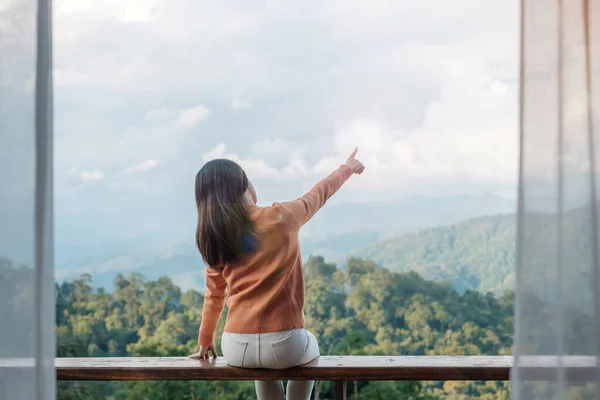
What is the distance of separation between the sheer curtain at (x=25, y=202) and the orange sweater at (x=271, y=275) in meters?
0.57

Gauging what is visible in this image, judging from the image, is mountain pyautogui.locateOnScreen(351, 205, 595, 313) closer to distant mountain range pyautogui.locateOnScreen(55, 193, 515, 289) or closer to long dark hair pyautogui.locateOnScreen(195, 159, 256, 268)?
distant mountain range pyautogui.locateOnScreen(55, 193, 515, 289)

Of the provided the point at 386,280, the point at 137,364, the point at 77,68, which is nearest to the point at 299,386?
the point at 137,364

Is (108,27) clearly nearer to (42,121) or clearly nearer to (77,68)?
(77,68)

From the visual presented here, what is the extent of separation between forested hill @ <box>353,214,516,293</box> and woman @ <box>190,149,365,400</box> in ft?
3.63

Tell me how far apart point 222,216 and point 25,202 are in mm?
573

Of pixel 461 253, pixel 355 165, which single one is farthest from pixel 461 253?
pixel 355 165

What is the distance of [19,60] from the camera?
165 cm

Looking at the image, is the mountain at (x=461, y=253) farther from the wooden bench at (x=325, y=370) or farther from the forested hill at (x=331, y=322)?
the wooden bench at (x=325, y=370)

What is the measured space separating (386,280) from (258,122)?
95cm

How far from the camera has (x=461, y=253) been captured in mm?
3068

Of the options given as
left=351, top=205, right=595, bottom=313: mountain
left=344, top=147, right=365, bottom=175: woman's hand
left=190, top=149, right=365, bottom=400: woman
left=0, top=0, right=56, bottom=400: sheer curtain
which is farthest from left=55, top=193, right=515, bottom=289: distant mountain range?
left=0, top=0, right=56, bottom=400: sheer curtain

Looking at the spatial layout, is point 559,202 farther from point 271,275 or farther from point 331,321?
point 331,321

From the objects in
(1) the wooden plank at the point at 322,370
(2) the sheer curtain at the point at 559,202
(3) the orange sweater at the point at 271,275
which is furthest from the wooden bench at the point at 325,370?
(2) the sheer curtain at the point at 559,202

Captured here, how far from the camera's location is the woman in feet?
6.43
